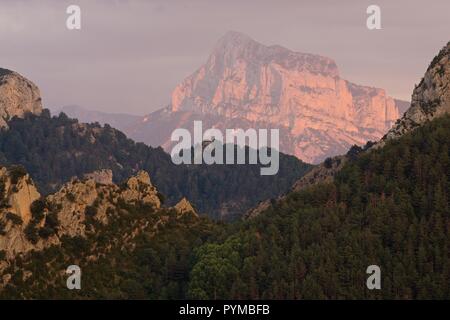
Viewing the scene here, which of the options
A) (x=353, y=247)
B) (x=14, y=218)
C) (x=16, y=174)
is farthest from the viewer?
(x=16, y=174)

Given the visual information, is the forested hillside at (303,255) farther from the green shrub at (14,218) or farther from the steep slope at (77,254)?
the green shrub at (14,218)

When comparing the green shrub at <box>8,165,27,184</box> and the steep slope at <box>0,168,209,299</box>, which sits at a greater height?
the green shrub at <box>8,165,27,184</box>

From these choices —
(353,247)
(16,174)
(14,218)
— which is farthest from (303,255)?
(16,174)

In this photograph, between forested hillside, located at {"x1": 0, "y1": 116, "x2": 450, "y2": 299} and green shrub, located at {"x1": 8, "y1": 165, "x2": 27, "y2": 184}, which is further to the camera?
green shrub, located at {"x1": 8, "y1": 165, "x2": 27, "y2": 184}

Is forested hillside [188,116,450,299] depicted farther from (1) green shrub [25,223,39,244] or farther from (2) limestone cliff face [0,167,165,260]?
(1) green shrub [25,223,39,244]

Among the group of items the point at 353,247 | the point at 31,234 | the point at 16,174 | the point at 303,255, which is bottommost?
the point at 303,255

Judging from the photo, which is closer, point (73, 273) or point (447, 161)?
point (73, 273)

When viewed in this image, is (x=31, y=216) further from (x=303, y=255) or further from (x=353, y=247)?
(x=353, y=247)

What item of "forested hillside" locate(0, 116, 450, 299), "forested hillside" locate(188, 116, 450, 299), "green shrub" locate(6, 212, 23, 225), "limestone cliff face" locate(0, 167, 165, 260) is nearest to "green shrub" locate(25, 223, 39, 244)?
"limestone cliff face" locate(0, 167, 165, 260)

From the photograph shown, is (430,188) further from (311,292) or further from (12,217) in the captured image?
(12,217)
